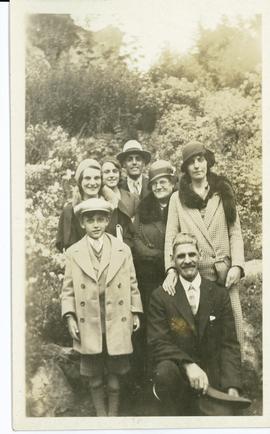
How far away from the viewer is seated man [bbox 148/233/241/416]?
150cm

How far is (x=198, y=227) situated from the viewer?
5.03 ft

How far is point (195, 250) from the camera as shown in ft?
5.01

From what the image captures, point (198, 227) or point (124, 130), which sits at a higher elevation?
point (124, 130)

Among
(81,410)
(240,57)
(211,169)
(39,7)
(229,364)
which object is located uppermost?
(39,7)

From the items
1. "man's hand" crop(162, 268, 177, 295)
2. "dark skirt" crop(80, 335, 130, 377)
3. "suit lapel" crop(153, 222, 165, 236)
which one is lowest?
"dark skirt" crop(80, 335, 130, 377)

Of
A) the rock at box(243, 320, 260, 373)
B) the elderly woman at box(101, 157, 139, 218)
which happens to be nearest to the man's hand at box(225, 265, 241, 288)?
the rock at box(243, 320, 260, 373)

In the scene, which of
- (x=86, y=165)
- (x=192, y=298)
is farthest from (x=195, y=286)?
(x=86, y=165)

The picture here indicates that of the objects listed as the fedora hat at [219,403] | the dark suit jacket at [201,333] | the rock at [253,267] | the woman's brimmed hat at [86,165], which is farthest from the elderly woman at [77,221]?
the fedora hat at [219,403]

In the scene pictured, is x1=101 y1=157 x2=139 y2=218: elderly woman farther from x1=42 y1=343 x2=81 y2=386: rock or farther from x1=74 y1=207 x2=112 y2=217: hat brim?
x1=42 y1=343 x2=81 y2=386: rock

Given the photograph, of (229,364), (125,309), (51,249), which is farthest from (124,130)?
(229,364)

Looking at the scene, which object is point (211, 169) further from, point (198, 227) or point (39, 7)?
point (39, 7)

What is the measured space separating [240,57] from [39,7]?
0.60 meters

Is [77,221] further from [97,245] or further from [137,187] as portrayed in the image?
[137,187]

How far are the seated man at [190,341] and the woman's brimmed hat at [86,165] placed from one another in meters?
0.32
